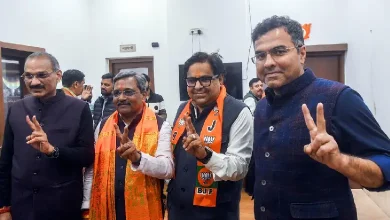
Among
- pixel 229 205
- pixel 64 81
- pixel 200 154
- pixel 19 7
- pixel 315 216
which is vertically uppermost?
pixel 19 7

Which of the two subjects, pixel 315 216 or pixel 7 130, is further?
pixel 7 130

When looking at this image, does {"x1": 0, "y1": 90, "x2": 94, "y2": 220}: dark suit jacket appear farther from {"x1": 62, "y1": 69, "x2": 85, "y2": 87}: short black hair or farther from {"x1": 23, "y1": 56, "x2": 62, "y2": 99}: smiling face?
{"x1": 62, "y1": 69, "x2": 85, "y2": 87}: short black hair

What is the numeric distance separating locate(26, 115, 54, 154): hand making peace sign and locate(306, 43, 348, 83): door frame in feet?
14.8

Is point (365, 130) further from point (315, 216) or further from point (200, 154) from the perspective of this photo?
point (200, 154)

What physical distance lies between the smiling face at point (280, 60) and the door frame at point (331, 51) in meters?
4.32

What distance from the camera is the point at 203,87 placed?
183cm

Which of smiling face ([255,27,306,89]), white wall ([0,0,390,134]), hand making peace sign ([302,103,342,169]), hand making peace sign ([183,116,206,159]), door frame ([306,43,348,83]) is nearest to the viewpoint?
hand making peace sign ([302,103,342,169])

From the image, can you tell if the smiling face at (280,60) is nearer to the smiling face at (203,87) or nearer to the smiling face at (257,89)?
the smiling face at (203,87)

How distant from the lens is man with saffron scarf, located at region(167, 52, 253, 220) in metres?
1.68

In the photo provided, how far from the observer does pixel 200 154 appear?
1562 millimetres

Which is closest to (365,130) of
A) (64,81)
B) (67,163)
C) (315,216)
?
(315,216)

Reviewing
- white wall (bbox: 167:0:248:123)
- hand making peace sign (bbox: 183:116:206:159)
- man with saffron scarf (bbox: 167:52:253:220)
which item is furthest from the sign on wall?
hand making peace sign (bbox: 183:116:206:159)

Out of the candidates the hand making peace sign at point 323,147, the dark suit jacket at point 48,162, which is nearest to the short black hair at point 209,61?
the dark suit jacket at point 48,162

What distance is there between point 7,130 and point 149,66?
16.4 feet
